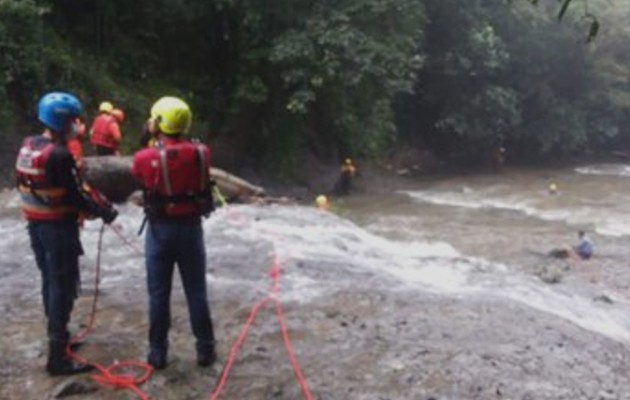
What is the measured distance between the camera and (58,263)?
5176 mm

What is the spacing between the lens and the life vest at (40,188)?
5.03 meters

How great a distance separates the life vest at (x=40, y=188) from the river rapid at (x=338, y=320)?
3.70 ft

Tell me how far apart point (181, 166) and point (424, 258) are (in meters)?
6.69

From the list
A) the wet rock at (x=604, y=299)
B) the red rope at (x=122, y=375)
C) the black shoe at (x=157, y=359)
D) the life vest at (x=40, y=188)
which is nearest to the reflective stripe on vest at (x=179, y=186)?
the life vest at (x=40, y=188)

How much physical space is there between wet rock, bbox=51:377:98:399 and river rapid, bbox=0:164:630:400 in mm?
22

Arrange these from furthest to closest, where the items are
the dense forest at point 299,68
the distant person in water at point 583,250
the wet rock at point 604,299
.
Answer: the dense forest at point 299,68
the distant person in water at point 583,250
the wet rock at point 604,299

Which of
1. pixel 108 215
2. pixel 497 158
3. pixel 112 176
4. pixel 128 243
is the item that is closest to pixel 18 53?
pixel 112 176

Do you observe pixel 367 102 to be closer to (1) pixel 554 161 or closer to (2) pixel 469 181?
(2) pixel 469 181

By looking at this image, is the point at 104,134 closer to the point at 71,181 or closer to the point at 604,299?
the point at 604,299

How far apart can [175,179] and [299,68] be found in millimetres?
16282

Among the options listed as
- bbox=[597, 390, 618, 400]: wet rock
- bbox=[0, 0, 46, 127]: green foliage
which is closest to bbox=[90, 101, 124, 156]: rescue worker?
bbox=[0, 0, 46, 127]: green foliage

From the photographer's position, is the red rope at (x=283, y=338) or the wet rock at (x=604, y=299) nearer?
the red rope at (x=283, y=338)

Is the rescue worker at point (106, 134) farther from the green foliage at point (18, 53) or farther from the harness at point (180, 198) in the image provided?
the harness at point (180, 198)

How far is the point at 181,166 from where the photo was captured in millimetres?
5016
